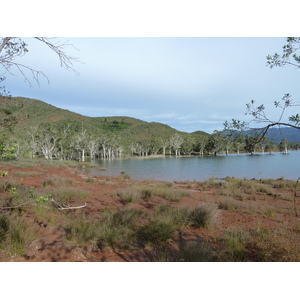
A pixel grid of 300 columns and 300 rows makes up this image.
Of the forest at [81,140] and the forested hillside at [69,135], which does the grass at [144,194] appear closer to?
the forest at [81,140]

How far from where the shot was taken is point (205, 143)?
89062 mm

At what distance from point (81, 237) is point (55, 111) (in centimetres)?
10927

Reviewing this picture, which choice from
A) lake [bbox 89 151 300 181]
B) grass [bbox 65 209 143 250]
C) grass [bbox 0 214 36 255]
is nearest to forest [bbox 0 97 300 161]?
grass [bbox 0 214 36 255]

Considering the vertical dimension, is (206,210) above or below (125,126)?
below

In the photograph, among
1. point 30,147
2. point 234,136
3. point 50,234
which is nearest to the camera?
point 234,136

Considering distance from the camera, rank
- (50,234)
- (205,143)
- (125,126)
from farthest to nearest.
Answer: (125,126) → (205,143) → (50,234)

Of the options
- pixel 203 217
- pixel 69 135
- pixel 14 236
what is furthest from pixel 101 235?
pixel 69 135

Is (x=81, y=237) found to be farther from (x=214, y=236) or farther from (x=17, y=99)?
(x=17, y=99)

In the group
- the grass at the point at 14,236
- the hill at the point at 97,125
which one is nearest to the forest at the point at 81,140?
the hill at the point at 97,125

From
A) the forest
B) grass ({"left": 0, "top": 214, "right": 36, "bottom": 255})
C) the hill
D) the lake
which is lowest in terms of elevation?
the lake

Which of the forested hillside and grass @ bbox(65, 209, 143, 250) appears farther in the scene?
the forested hillside

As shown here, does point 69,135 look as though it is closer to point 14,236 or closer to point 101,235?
point 14,236

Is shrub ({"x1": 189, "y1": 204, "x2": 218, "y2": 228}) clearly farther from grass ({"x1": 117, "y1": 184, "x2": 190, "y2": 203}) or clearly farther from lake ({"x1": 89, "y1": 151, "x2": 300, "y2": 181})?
lake ({"x1": 89, "y1": 151, "x2": 300, "y2": 181})

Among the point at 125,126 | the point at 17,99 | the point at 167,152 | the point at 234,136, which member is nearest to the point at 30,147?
the point at 17,99
